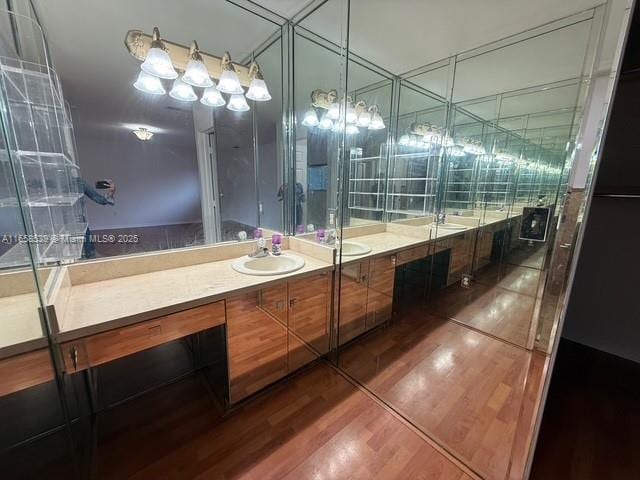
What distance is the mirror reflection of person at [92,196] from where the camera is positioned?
1331 millimetres

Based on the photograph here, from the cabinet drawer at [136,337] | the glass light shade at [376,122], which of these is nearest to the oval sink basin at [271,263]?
the cabinet drawer at [136,337]

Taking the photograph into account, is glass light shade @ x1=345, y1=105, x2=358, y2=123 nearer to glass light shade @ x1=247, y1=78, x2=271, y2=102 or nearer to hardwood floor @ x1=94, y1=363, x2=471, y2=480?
glass light shade @ x1=247, y1=78, x2=271, y2=102

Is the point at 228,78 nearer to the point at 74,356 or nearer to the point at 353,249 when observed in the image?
the point at 353,249

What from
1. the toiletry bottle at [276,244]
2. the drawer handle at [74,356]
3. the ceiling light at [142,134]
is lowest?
the drawer handle at [74,356]

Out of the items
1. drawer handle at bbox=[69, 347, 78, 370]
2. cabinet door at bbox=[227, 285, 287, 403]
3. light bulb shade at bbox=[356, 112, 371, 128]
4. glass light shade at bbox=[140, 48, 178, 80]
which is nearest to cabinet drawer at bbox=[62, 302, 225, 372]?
drawer handle at bbox=[69, 347, 78, 370]

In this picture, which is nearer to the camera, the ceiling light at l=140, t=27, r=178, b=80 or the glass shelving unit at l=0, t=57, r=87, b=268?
the glass shelving unit at l=0, t=57, r=87, b=268

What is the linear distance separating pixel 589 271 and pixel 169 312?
A: 2.86 metres

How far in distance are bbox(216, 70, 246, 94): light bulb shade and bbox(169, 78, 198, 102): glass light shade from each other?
0.18 meters

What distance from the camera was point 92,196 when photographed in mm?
1355

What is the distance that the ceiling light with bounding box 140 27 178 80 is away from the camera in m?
1.25

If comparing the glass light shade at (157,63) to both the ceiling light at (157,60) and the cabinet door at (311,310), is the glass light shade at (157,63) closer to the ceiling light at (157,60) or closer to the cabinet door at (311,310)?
the ceiling light at (157,60)

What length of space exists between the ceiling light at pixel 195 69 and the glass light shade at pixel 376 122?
1.55 metres

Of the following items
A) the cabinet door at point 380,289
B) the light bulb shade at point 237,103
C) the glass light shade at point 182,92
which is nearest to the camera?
the glass light shade at point 182,92

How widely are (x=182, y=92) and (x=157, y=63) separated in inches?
9.3
